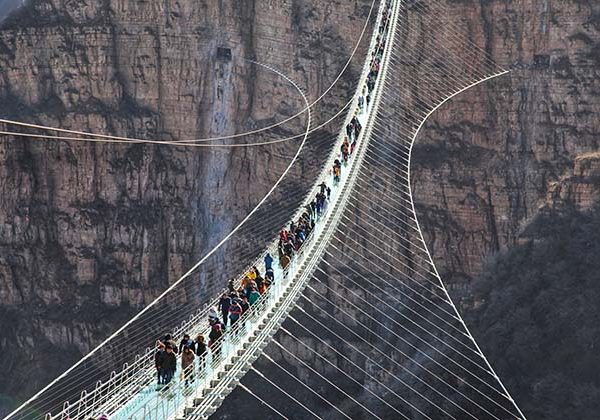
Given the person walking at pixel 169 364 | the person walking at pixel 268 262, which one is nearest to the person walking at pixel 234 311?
the person walking at pixel 169 364

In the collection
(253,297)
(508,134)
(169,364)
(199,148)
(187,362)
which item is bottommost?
(199,148)

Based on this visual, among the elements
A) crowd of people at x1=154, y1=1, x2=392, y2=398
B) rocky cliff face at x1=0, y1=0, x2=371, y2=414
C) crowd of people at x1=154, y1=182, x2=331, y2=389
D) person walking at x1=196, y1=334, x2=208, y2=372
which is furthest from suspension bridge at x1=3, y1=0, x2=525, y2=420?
person walking at x1=196, y1=334, x2=208, y2=372

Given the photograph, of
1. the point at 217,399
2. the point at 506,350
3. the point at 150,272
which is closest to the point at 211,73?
the point at 150,272

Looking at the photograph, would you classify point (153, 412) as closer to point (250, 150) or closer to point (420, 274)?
point (420, 274)

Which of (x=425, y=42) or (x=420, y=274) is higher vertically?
(x=425, y=42)

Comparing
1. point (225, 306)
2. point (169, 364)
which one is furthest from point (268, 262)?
point (169, 364)

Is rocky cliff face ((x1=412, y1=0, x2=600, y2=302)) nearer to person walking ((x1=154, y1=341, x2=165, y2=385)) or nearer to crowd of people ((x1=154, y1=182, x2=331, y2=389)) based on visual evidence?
crowd of people ((x1=154, y1=182, x2=331, y2=389))

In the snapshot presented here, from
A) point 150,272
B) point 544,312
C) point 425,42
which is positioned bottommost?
point 150,272

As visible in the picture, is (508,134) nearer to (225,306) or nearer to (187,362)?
(225,306)
